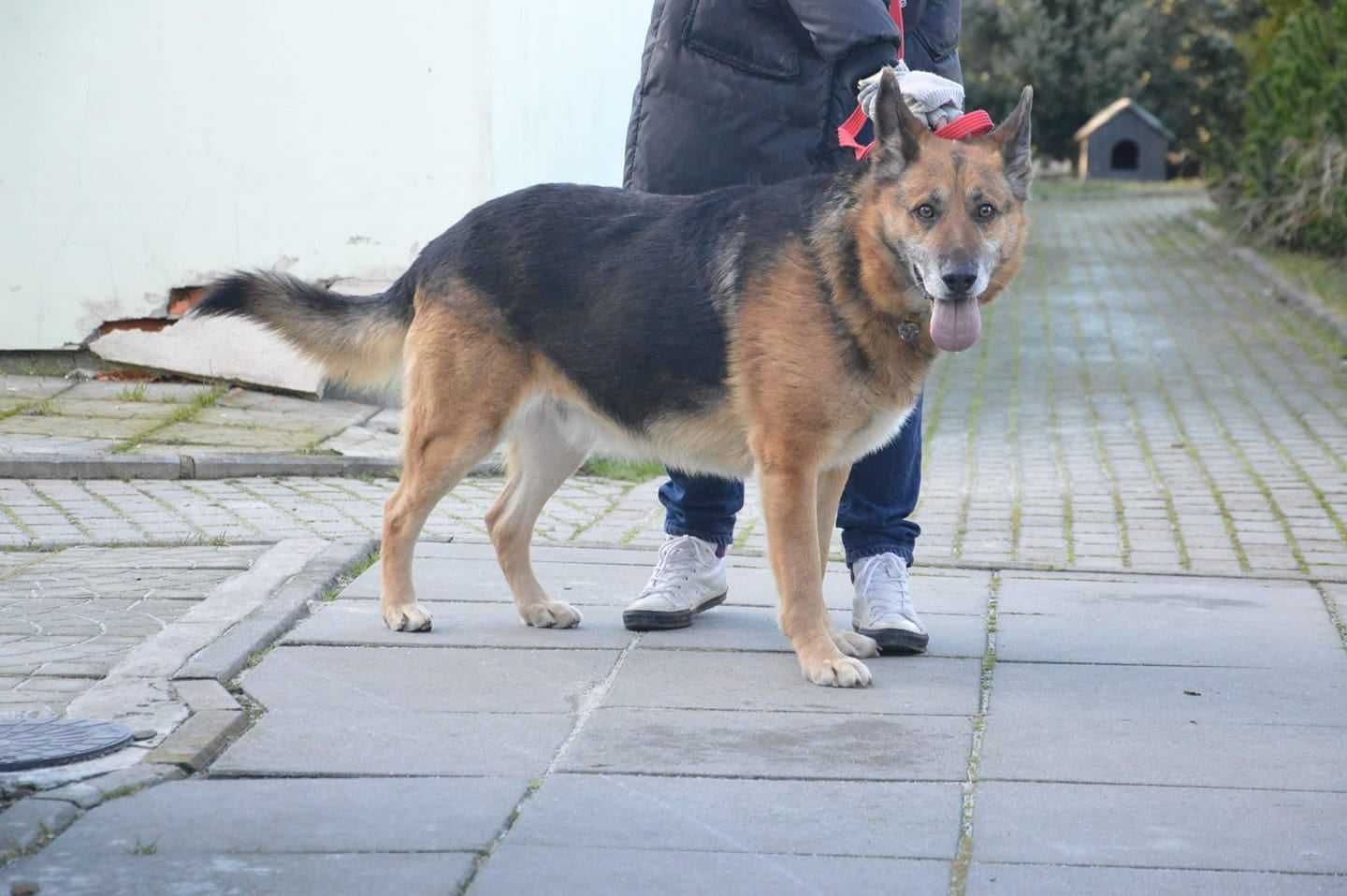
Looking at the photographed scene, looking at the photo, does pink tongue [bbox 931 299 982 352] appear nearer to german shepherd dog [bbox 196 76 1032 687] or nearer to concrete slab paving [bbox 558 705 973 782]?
german shepherd dog [bbox 196 76 1032 687]

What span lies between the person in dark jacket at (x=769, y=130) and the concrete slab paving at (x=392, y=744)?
41.6 inches

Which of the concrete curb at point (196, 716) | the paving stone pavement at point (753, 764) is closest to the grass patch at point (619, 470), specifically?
the concrete curb at point (196, 716)

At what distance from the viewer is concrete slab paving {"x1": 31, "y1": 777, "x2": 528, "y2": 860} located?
10.6 ft

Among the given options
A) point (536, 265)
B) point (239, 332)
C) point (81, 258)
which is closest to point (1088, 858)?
point (536, 265)

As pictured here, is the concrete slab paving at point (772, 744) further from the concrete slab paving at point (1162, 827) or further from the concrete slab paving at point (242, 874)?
the concrete slab paving at point (242, 874)

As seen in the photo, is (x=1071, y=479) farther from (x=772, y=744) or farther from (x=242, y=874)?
(x=242, y=874)

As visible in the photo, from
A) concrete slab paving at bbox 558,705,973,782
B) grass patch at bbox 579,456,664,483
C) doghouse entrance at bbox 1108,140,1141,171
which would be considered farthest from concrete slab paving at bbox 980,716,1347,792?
doghouse entrance at bbox 1108,140,1141,171

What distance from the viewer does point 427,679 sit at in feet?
14.6

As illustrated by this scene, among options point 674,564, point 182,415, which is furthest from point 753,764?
point 182,415

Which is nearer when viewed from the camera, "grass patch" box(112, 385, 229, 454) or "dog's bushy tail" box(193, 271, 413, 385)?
"dog's bushy tail" box(193, 271, 413, 385)

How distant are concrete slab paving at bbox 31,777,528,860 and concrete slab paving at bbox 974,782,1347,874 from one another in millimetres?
955

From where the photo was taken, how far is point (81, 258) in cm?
941

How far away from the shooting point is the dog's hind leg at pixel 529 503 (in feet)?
16.7

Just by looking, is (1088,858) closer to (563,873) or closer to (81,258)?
(563,873)
